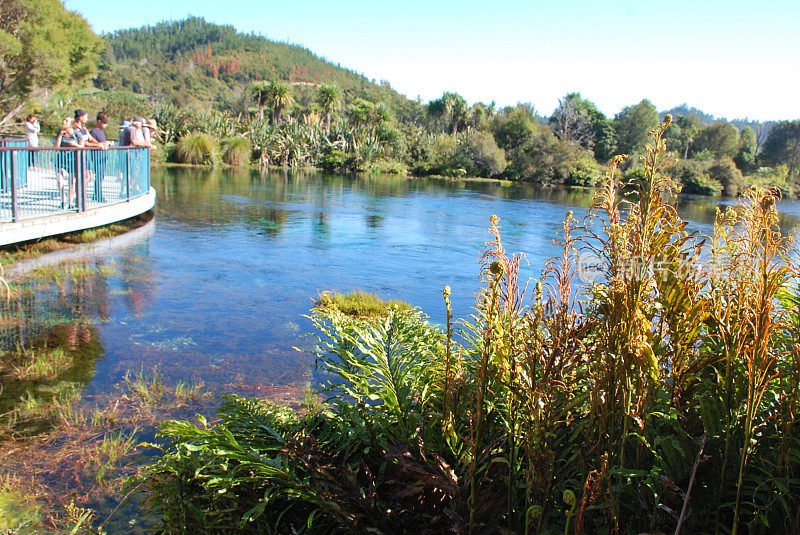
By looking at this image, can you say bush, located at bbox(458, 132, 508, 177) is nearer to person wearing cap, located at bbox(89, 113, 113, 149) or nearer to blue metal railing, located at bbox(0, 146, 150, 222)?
blue metal railing, located at bbox(0, 146, 150, 222)

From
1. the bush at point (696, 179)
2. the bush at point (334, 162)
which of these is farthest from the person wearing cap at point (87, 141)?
the bush at point (696, 179)

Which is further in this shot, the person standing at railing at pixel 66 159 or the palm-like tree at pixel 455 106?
the palm-like tree at pixel 455 106

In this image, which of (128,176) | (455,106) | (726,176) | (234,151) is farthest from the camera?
(455,106)

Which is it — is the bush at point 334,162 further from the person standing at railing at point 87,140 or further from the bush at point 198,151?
the person standing at railing at point 87,140

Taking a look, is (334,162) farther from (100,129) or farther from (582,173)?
(100,129)

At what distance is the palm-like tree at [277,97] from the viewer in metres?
58.1

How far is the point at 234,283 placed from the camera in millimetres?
8555

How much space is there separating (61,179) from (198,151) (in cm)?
3008

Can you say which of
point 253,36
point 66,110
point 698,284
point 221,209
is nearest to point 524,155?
point 66,110

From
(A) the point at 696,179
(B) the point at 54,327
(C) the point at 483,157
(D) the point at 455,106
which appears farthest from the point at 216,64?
(B) the point at 54,327

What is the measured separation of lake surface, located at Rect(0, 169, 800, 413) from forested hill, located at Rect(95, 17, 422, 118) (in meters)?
92.8

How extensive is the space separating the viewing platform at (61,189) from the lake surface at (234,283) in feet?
2.49

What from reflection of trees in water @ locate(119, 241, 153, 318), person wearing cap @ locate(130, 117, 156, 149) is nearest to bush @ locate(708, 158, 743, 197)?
person wearing cap @ locate(130, 117, 156, 149)

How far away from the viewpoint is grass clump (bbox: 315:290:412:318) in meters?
7.31
